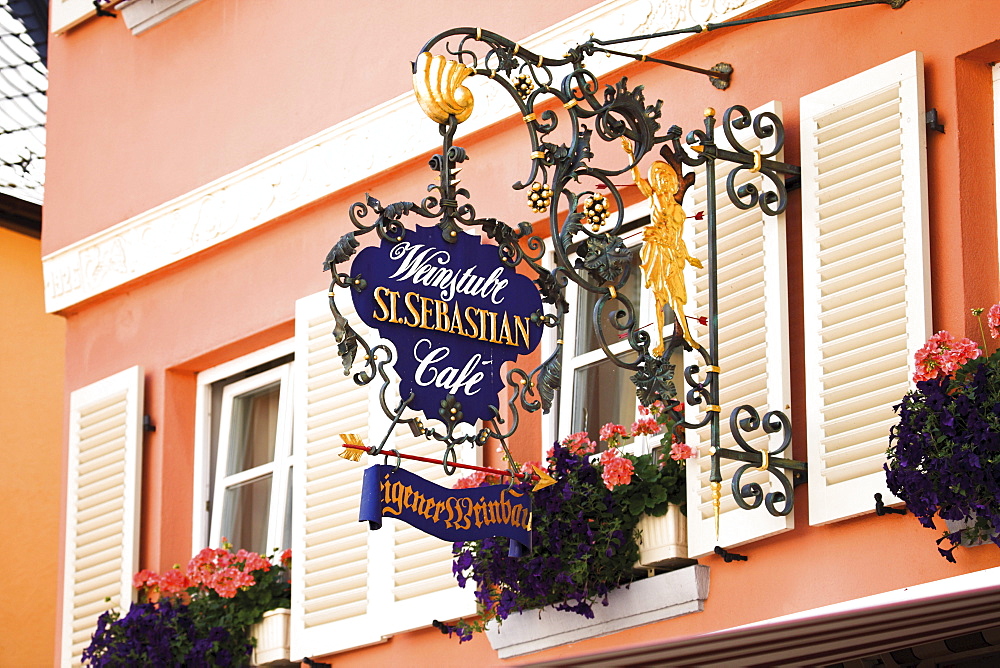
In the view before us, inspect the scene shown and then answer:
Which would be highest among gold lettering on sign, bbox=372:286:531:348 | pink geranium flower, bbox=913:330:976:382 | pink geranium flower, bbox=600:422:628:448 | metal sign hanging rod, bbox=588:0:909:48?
metal sign hanging rod, bbox=588:0:909:48

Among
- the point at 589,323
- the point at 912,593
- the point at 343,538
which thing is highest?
the point at 589,323

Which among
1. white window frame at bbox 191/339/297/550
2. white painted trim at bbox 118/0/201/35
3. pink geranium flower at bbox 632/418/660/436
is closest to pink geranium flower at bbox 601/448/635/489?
pink geranium flower at bbox 632/418/660/436

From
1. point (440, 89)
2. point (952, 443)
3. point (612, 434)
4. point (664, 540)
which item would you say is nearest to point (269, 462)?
point (612, 434)

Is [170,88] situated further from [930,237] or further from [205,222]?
[930,237]

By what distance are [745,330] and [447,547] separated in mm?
→ 1659

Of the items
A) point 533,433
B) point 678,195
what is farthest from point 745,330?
point 533,433

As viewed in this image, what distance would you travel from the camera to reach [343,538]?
8.56 m

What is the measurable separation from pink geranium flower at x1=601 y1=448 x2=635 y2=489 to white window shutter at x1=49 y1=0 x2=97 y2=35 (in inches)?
179

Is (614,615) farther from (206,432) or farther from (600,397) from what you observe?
(206,432)

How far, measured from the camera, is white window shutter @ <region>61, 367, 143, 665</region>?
945 centimetres

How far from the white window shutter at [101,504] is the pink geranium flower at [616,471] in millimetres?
2984

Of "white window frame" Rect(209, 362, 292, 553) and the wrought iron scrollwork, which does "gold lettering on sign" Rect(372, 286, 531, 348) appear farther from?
"white window frame" Rect(209, 362, 292, 553)

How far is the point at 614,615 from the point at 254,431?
276 cm

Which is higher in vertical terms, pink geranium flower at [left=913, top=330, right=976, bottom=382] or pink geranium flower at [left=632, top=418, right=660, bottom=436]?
pink geranium flower at [left=632, top=418, right=660, bottom=436]
